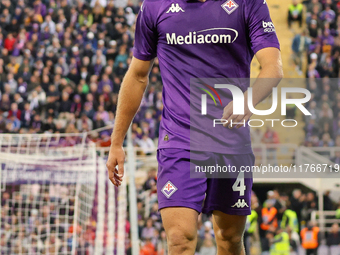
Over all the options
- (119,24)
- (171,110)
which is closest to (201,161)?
(171,110)

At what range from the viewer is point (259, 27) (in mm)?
3236

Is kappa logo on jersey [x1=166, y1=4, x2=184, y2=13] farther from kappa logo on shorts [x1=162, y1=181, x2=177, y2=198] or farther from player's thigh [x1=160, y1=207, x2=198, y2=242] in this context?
player's thigh [x1=160, y1=207, x2=198, y2=242]

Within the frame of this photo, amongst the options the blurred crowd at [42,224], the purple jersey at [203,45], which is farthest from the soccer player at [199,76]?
the blurred crowd at [42,224]

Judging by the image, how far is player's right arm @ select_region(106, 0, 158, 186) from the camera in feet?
11.5

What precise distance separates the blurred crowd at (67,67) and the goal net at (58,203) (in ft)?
7.32

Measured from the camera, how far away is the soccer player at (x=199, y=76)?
10.5 feet

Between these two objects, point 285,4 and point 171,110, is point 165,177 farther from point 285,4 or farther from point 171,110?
point 285,4

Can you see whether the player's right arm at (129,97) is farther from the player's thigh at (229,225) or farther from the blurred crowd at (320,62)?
the blurred crowd at (320,62)

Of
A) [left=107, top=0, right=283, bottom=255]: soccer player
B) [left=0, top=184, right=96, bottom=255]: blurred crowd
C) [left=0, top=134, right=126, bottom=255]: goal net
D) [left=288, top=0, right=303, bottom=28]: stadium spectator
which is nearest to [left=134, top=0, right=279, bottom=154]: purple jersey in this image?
[left=107, top=0, right=283, bottom=255]: soccer player

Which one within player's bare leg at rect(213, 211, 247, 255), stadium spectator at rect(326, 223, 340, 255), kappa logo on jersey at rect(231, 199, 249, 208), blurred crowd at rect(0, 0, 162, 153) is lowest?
stadium spectator at rect(326, 223, 340, 255)

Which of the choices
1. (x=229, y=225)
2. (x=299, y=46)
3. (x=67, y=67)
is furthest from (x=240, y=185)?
(x=299, y=46)

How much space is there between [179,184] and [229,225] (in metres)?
0.50

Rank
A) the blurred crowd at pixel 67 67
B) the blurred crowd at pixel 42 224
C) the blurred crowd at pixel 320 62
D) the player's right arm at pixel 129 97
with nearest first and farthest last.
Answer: the player's right arm at pixel 129 97 → the blurred crowd at pixel 42 224 → the blurred crowd at pixel 67 67 → the blurred crowd at pixel 320 62

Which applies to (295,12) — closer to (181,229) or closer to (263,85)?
(263,85)
